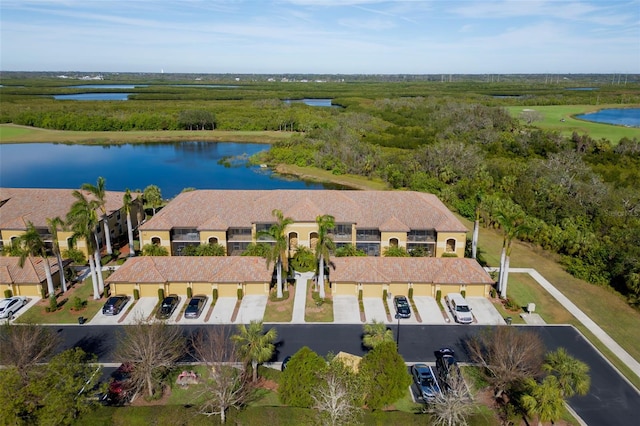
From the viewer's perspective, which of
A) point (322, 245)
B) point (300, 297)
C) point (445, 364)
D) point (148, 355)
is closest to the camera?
point (148, 355)

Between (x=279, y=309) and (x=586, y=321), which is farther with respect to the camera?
(x=279, y=309)

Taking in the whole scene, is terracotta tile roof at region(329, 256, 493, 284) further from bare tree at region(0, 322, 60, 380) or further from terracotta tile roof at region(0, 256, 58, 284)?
terracotta tile roof at region(0, 256, 58, 284)

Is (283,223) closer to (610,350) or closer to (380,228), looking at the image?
(380,228)

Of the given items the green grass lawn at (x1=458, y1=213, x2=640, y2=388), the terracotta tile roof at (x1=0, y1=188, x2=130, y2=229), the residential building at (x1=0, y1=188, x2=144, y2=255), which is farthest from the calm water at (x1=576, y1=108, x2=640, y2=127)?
the terracotta tile roof at (x1=0, y1=188, x2=130, y2=229)

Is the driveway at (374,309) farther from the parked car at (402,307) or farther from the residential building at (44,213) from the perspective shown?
the residential building at (44,213)

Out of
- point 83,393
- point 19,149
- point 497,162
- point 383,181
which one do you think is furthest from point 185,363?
point 19,149

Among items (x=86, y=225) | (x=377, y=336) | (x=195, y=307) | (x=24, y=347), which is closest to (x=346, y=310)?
(x=377, y=336)

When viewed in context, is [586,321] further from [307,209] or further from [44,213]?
[44,213]
